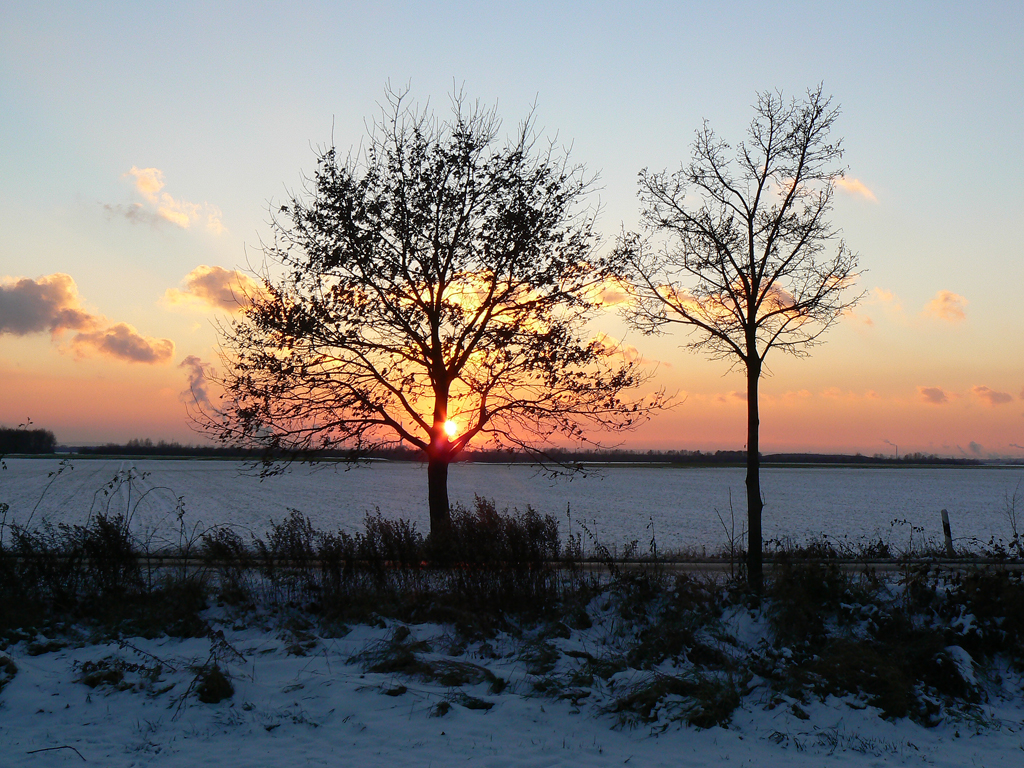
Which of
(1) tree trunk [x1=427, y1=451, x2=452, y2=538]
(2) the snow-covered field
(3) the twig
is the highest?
(1) tree trunk [x1=427, y1=451, x2=452, y2=538]

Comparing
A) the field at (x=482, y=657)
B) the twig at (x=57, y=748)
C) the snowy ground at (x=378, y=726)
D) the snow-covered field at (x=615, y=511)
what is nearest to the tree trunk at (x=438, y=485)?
the field at (x=482, y=657)

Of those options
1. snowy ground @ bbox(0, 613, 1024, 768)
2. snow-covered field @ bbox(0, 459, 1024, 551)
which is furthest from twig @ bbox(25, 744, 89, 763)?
snow-covered field @ bbox(0, 459, 1024, 551)

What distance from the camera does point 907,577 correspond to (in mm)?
12406

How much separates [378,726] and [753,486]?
25.6 feet

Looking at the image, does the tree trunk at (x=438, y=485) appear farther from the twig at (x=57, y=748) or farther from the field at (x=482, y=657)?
the twig at (x=57, y=748)

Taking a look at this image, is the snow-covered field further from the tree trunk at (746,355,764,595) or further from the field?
the tree trunk at (746,355,764,595)

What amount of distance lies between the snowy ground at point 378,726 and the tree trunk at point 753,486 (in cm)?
303

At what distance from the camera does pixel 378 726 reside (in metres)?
8.55

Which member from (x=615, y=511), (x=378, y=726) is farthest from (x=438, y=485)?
(x=615, y=511)

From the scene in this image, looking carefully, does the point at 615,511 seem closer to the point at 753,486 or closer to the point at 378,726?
the point at 753,486

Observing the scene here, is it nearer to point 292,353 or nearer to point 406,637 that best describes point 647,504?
point 292,353

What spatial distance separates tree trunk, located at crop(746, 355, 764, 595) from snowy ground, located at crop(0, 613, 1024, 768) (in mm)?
3031

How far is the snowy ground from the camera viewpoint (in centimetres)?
787

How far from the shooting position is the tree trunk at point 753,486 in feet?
41.2
